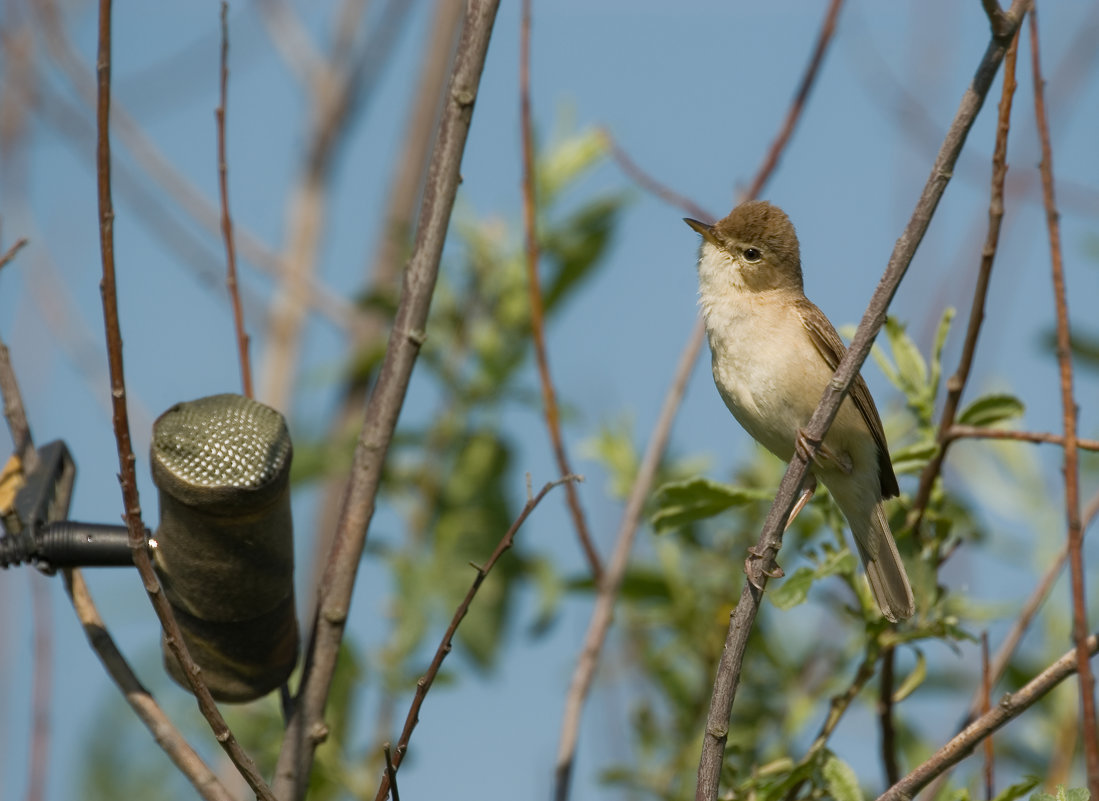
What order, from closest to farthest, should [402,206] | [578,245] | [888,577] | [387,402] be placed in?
[387,402]
[888,577]
[578,245]
[402,206]

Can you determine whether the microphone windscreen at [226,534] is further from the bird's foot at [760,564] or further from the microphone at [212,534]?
the bird's foot at [760,564]

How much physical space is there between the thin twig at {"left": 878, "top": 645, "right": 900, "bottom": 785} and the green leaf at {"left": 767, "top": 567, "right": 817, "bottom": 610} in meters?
0.31

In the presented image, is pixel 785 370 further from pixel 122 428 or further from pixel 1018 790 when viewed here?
pixel 122 428

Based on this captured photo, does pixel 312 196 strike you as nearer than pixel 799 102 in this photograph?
No

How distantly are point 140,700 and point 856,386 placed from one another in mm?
1999

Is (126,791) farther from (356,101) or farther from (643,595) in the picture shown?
(356,101)

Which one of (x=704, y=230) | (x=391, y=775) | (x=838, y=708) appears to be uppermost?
(x=704, y=230)

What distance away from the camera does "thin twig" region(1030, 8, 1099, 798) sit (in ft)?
6.30

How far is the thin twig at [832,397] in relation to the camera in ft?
6.89

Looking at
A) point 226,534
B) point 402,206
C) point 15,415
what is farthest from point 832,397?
point 402,206

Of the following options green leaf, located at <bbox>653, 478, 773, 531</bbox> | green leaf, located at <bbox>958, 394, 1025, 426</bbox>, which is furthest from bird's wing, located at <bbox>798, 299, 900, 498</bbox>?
green leaf, located at <bbox>653, 478, 773, 531</bbox>

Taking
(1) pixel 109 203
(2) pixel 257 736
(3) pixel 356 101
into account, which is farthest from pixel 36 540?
(3) pixel 356 101

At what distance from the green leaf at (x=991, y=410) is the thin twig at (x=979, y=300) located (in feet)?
0.28

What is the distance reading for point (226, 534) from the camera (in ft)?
8.14
